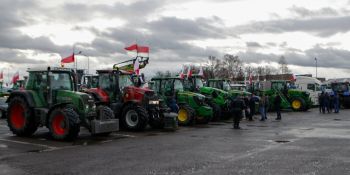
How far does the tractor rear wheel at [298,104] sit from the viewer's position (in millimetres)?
34219

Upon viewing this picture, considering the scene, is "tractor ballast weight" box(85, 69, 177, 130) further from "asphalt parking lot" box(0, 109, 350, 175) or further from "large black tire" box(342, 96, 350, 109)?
"large black tire" box(342, 96, 350, 109)

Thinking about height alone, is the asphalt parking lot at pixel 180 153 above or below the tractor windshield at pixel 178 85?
below

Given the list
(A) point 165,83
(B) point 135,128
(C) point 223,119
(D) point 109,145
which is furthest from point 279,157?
(C) point 223,119

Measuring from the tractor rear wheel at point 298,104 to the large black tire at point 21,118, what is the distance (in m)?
23.1

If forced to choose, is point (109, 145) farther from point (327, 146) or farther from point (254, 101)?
point (254, 101)

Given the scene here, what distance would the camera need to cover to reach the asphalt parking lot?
977 centimetres

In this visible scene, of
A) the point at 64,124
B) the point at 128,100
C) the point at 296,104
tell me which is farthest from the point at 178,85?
the point at 296,104

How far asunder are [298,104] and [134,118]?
1962cm

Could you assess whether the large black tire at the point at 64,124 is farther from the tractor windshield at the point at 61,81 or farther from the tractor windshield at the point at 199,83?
the tractor windshield at the point at 199,83

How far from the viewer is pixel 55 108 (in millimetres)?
15047

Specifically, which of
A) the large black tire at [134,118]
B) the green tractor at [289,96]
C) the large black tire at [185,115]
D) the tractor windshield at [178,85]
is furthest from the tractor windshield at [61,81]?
the green tractor at [289,96]

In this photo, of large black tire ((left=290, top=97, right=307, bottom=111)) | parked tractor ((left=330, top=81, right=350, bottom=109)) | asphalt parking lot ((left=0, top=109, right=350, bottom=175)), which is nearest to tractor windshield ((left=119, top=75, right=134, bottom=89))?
asphalt parking lot ((left=0, top=109, right=350, bottom=175))

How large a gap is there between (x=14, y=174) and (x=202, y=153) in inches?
190

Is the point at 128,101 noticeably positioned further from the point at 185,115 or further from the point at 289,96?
the point at 289,96
